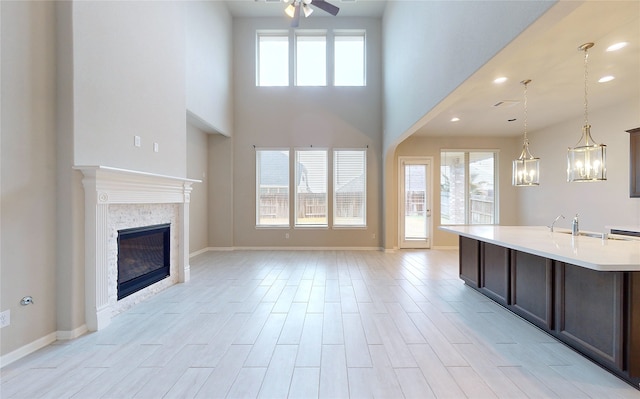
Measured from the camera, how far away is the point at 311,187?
24.5 feet

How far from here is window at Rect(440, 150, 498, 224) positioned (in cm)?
757

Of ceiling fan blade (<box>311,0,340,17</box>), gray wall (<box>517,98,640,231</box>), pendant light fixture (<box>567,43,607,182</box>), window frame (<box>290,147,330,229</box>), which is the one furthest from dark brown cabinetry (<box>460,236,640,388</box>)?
ceiling fan blade (<box>311,0,340,17</box>)

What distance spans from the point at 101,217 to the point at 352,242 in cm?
550

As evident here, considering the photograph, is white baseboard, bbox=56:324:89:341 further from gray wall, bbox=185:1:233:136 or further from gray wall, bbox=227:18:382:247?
gray wall, bbox=227:18:382:247

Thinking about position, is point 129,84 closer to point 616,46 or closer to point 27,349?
point 27,349

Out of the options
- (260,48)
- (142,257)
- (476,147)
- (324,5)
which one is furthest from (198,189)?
(476,147)

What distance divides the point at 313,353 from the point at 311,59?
23.3ft

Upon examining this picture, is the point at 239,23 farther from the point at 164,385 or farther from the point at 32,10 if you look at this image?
the point at 164,385

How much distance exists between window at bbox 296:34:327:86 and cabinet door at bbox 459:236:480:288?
5298 millimetres

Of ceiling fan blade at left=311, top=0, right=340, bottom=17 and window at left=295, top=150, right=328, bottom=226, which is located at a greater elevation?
ceiling fan blade at left=311, top=0, right=340, bottom=17

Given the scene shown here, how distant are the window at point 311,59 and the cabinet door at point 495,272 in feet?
18.6

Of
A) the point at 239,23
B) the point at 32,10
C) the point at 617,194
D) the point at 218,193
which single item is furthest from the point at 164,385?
the point at 239,23

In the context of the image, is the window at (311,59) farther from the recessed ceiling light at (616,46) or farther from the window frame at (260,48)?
the recessed ceiling light at (616,46)

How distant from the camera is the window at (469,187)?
7.57 metres
